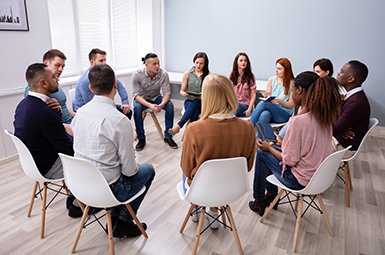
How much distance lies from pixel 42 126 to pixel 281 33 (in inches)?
163

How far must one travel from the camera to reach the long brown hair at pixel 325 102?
1.83 m

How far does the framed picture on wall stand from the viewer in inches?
122

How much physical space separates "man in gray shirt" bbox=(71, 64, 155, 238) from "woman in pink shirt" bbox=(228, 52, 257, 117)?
229 cm

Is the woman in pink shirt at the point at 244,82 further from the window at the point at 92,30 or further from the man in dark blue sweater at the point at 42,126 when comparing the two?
the window at the point at 92,30

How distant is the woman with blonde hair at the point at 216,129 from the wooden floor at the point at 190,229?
76 centimetres

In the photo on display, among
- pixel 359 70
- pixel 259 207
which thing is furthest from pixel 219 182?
pixel 359 70

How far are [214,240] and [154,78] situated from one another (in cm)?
253

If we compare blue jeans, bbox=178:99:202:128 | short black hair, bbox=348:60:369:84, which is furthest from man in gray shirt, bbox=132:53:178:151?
short black hair, bbox=348:60:369:84

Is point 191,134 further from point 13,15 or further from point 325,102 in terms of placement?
point 13,15

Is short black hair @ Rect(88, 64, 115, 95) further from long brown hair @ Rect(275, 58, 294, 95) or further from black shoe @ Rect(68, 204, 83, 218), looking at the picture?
long brown hair @ Rect(275, 58, 294, 95)

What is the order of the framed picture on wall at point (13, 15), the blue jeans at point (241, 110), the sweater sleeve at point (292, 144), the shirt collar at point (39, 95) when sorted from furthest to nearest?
the blue jeans at point (241, 110)
the framed picture on wall at point (13, 15)
the shirt collar at point (39, 95)
the sweater sleeve at point (292, 144)

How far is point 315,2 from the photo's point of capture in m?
4.45

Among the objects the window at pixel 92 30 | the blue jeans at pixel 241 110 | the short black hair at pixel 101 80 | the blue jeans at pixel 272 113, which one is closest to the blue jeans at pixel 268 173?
the blue jeans at pixel 272 113

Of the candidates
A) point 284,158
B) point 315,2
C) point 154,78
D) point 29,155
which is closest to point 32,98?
point 29,155
